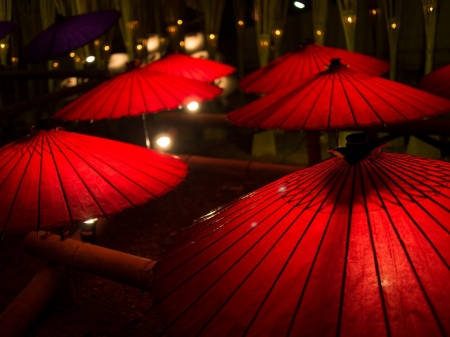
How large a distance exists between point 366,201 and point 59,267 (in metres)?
2.79

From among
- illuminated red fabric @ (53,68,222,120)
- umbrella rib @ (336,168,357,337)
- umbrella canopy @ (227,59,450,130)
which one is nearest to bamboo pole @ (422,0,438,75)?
umbrella canopy @ (227,59,450,130)

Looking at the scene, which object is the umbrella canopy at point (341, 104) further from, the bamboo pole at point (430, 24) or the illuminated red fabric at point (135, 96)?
the bamboo pole at point (430, 24)

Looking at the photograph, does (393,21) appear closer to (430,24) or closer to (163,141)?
(430,24)

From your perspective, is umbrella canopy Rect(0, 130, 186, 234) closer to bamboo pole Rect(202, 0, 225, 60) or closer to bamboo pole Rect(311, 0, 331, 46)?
bamboo pole Rect(311, 0, 331, 46)

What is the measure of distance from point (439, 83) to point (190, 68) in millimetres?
3133

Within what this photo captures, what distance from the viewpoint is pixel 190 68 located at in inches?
237

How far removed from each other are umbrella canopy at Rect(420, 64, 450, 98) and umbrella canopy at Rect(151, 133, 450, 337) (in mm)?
2444

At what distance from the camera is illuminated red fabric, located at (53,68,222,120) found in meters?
4.22

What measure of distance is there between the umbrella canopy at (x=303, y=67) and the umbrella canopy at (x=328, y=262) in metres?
3.14

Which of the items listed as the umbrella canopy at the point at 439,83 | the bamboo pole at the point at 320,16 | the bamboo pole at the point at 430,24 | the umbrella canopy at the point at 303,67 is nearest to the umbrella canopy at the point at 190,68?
the umbrella canopy at the point at 303,67

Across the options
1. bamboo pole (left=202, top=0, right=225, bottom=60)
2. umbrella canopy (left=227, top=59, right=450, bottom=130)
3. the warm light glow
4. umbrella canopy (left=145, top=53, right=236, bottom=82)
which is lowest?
the warm light glow

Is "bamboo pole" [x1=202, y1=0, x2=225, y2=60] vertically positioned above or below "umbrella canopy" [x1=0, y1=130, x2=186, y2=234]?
above

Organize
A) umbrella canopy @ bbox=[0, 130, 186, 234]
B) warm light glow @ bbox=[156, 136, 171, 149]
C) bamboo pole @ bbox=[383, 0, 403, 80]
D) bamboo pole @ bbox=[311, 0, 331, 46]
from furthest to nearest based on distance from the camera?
warm light glow @ bbox=[156, 136, 171, 149] → bamboo pole @ bbox=[311, 0, 331, 46] → bamboo pole @ bbox=[383, 0, 403, 80] → umbrella canopy @ bbox=[0, 130, 186, 234]

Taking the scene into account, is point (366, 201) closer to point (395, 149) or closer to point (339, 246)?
point (339, 246)
